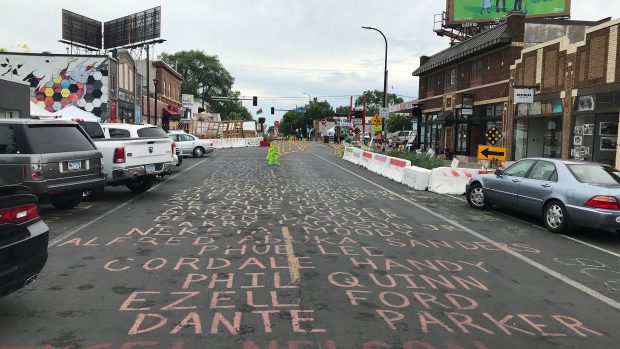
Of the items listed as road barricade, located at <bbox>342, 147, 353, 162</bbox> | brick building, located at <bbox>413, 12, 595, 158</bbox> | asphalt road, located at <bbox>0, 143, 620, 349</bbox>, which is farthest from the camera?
road barricade, located at <bbox>342, 147, 353, 162</bbox>

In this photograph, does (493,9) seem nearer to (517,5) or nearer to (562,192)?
(517,5)

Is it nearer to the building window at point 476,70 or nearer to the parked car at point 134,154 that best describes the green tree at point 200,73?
the building window at point 476,70

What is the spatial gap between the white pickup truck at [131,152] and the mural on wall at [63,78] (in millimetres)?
23665

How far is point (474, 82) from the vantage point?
3150cm

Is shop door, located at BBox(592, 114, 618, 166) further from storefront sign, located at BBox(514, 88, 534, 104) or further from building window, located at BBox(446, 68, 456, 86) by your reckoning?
building window, located at BBox(446, 68, 456, 86)

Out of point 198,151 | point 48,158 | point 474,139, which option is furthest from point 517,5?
point 48,158

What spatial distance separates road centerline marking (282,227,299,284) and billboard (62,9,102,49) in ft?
177

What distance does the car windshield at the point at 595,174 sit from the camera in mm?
9258

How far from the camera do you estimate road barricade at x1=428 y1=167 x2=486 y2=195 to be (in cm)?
1577

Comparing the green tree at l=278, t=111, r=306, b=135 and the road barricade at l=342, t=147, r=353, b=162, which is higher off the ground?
the green tree at l=278, t=111, r=306, b=135

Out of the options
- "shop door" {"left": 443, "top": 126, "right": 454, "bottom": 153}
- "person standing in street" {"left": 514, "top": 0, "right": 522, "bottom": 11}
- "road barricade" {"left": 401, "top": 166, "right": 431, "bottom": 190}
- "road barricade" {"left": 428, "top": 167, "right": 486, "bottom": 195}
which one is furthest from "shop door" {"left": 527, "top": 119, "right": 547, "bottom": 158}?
"person standing in street" {"left": 514, "top": 0, "right": 522, "bottom": 11}

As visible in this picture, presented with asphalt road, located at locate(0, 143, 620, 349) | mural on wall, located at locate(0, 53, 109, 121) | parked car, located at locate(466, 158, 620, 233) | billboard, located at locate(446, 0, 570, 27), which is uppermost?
billboard, located at locate(446, 0, 570, 27)

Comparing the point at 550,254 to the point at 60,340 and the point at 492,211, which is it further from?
the point at 60,340

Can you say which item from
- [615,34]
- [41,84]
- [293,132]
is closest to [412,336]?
[615,34]
